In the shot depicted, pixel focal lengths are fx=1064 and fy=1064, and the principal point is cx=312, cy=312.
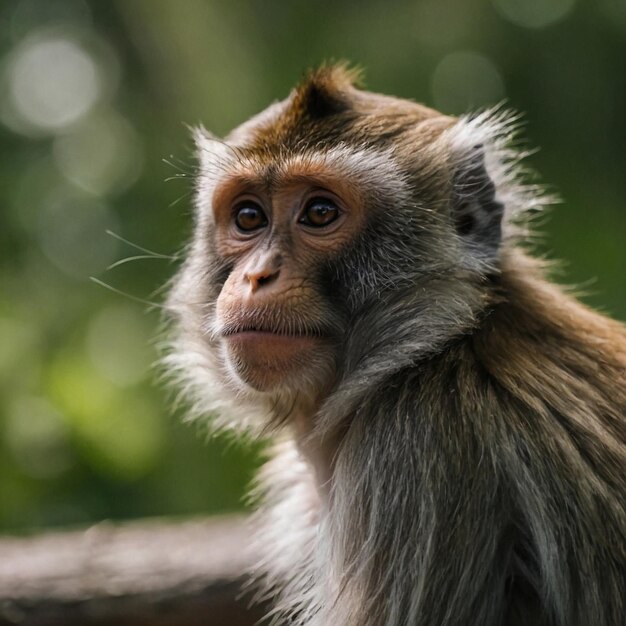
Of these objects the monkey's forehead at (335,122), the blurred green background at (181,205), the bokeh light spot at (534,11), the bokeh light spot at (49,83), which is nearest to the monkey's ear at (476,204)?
the monkey's forehead at (335,122)

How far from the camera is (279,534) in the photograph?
6383 millimetres

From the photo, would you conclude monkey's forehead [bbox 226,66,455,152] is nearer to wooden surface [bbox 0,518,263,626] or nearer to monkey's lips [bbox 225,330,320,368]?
monkey's lips [bbox 225,330,320,368]

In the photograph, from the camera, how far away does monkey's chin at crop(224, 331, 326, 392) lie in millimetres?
5055

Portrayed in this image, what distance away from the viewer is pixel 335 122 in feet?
18.1

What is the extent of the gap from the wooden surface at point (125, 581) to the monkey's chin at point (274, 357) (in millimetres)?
2501

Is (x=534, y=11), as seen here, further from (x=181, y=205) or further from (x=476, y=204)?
(x=476, y=204)

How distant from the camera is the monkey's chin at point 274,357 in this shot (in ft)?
16.6

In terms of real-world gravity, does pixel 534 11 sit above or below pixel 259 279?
above

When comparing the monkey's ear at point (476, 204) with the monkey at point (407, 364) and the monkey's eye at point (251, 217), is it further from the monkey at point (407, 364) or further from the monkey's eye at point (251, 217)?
the monkey's eye at point (251, 217)

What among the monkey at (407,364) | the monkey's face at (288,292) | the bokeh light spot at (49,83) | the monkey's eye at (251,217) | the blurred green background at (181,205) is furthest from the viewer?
the bokeh light spot at (49,83)

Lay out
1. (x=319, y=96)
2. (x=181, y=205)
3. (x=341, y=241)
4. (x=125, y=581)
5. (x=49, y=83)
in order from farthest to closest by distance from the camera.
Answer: (x=49, y=83), (x=181, y=205), (x=125, y=581), (x=319, y=96), (x=341, y=241)

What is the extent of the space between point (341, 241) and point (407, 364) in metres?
0.72

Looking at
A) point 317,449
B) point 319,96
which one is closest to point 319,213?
point 319,96

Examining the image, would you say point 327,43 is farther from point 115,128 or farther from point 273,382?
point 273,382
